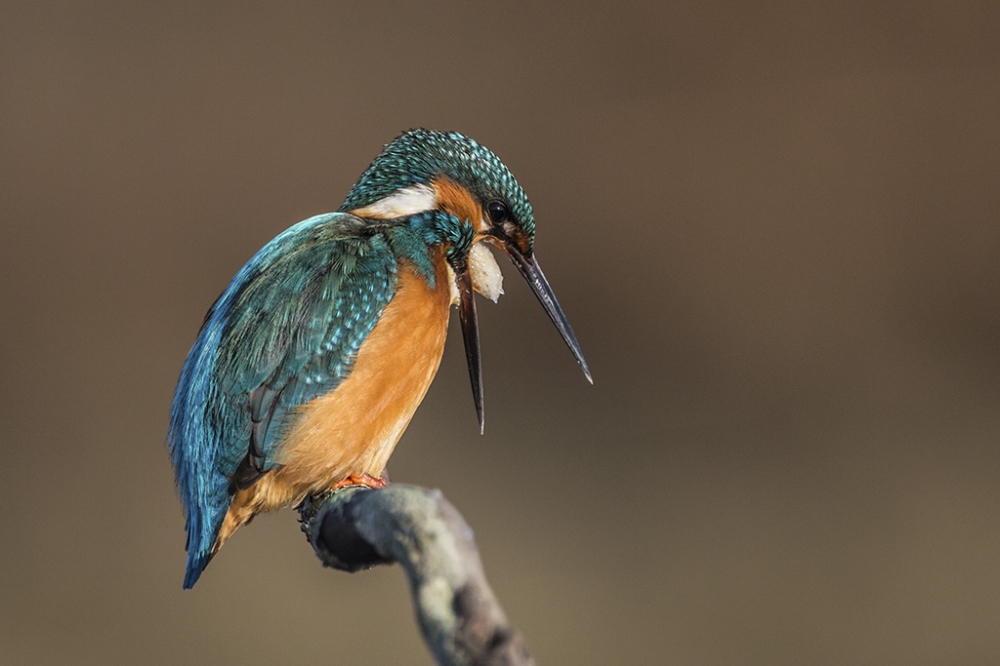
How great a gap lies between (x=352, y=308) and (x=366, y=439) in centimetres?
13

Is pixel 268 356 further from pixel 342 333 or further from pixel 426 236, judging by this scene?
pixel 426 236

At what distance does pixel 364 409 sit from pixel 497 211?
224 millimetres

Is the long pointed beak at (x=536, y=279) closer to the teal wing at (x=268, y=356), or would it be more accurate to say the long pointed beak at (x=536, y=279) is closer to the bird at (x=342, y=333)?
the bird at (x=342, y=333)

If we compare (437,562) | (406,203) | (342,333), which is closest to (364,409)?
(342,333)

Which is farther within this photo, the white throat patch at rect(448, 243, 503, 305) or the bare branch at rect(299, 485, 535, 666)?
the white throat patch at rect(448, 243, 503, 305)

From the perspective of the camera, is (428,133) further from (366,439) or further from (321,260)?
(366,439)

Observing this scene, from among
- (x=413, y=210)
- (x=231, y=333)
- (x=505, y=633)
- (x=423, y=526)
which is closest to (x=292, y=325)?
(x=231, y=333)

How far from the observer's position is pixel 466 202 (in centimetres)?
97

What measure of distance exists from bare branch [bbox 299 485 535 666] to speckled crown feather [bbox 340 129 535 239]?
0.36 metres

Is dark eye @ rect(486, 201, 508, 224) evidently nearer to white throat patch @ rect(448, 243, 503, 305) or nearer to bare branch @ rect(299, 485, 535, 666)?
white throat patch @ rect(448, 243, 503, 305)

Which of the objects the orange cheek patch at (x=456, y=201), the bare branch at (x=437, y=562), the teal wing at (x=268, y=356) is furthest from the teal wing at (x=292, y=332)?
the bare branch at (x=437, y=562)

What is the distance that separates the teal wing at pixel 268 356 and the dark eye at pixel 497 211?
0.12m

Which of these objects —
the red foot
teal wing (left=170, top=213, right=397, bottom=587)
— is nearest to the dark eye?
teal wing (left=170, top=213, right=397, bottom=587)

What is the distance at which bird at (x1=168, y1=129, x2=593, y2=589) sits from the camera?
35.4 inches
